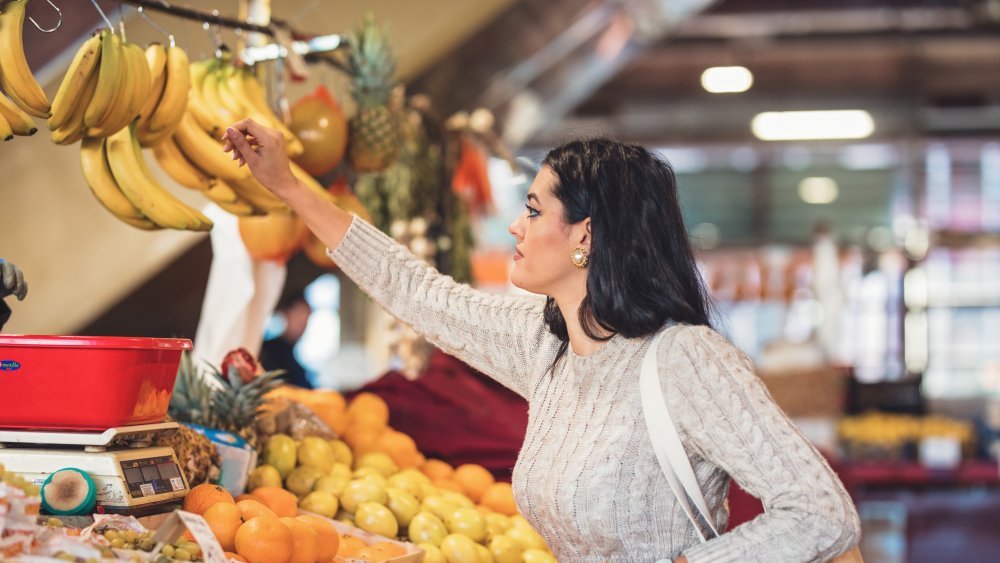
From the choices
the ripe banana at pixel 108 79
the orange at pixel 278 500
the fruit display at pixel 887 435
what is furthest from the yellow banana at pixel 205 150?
the fruit display at pixel 887 435

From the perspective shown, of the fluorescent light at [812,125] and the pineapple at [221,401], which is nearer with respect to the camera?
the pineapple at [221,401]

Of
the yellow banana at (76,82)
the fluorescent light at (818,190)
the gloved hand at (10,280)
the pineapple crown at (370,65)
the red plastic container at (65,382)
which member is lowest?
the red plastic container at (65,382)

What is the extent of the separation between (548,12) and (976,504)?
4826mm

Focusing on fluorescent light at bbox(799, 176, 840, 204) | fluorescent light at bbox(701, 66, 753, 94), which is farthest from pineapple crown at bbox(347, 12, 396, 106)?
fluorescent light at bbox(799, 176, 840, 204)

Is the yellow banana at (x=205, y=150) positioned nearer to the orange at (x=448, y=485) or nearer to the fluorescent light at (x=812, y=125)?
the orange at (x=448, y=485)

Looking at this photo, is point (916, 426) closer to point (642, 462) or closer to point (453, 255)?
point (453, 255)

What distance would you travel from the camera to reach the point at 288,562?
2.13 metres

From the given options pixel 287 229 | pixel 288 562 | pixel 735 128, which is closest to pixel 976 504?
pixel 735 128

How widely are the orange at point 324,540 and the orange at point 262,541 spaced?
5.3 inches

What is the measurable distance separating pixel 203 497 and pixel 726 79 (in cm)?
959

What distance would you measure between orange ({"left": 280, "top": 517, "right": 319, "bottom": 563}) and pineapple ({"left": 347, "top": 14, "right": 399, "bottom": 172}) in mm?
1501

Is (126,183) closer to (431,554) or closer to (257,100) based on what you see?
(257,100)

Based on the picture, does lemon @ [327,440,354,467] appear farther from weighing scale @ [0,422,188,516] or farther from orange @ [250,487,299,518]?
weighing scale @ [0,422,188,516]

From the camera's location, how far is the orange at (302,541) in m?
2.15
